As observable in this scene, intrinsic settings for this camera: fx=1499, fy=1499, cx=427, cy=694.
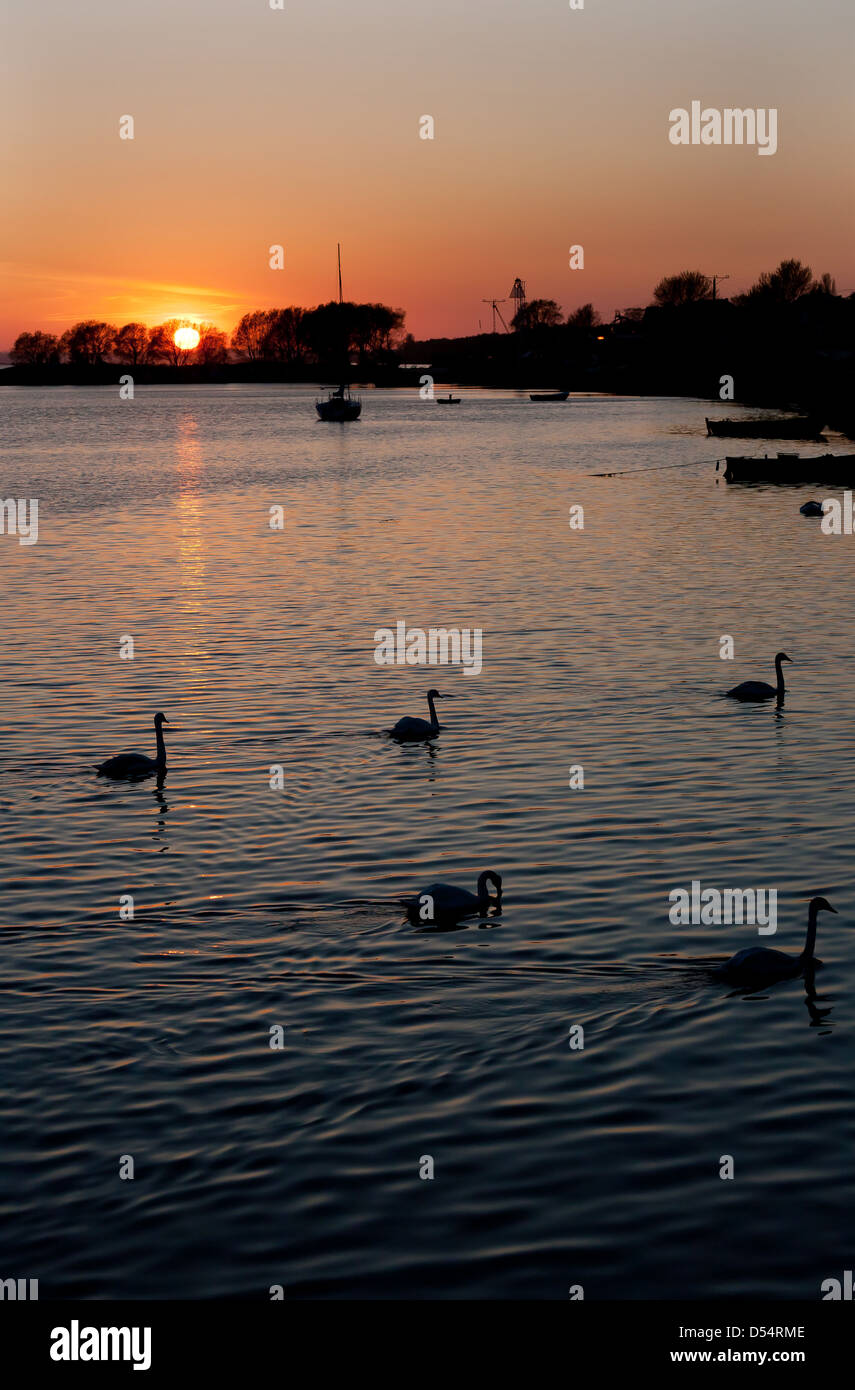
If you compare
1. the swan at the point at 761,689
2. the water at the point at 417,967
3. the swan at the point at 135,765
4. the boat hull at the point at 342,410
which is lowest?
the water at the point at 417,967

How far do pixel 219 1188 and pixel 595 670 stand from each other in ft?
69.4

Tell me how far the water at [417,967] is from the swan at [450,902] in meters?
0.24

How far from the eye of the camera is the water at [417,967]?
35.8ft

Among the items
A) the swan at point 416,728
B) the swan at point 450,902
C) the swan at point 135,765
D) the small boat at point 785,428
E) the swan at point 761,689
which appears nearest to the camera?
the swan at point 450,902

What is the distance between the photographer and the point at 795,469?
3051 inches

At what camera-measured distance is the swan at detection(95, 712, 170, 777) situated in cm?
2319

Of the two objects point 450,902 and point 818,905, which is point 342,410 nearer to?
point 450,902

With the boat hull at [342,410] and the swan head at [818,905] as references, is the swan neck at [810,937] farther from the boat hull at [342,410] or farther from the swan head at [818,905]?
the boat hull at [342,410]

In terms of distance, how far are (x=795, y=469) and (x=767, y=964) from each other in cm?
6586

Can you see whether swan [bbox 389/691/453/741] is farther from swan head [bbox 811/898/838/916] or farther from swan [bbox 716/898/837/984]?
swan [bbox 716/898/837/984]

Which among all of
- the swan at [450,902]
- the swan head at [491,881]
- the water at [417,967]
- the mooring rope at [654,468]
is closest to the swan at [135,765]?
the water at [417,967]

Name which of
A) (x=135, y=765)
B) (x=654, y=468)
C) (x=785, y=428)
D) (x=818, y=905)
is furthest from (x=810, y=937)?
(x=785, y=428)
